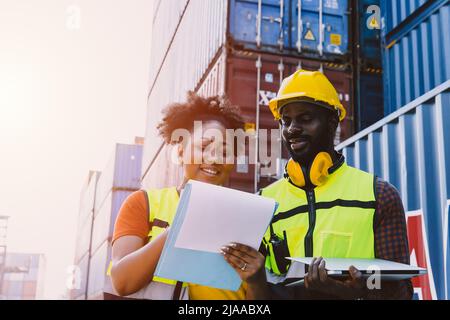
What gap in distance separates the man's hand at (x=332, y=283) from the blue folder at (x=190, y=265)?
272 mm

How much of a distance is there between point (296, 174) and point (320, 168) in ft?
0.37

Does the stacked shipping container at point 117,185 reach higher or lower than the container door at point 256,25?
lower

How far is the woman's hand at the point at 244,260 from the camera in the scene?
71.1 inches

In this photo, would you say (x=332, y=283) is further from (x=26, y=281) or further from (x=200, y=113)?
(x=26, y=281)

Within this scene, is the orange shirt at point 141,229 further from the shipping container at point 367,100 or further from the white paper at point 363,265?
→ the shipping container at point 367,100

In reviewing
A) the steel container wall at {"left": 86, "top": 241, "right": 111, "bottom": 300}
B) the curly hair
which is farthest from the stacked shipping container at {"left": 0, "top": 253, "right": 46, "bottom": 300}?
the curly hair

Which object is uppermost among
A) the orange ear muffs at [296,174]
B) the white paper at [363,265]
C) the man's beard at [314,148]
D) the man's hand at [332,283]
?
the man's beard at [314,148]

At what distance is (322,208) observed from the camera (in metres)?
2.21

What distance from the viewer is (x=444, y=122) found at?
4621mm

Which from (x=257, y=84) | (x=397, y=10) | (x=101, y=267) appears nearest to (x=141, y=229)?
(x=257, y=84)

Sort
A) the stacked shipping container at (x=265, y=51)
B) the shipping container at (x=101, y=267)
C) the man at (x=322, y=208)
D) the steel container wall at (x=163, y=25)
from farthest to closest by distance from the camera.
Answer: the shipping container at (x=101, y=267) < the steel container wall at (x=163, y=25) < the stacked shipping container at (x=265, y=51) < the man at (x=322, y=208)

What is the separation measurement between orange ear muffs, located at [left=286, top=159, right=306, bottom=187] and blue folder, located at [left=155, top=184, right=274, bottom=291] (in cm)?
63

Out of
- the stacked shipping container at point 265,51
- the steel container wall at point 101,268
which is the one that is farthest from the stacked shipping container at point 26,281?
the stacked shipping container at point 265,51
